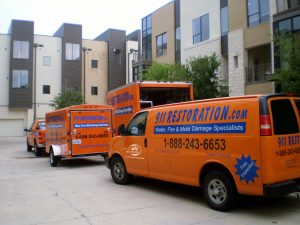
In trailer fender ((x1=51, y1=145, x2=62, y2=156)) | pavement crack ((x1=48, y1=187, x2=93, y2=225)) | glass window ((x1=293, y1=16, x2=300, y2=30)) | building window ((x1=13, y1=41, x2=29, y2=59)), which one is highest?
building window ((x1=13, y1=41, x2=29, y2=59))

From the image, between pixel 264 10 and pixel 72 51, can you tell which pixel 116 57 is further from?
pixel 264 10

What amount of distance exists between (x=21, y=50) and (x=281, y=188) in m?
44.6

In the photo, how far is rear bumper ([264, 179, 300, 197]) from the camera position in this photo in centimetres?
628

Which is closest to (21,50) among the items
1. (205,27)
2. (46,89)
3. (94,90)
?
(46,89)

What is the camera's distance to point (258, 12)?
23.0 m

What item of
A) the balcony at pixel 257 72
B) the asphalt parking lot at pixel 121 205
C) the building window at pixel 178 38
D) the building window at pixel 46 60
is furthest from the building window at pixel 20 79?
the asphalt parking lot at pixel 121 205

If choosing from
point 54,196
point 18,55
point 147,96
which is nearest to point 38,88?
point 18,55

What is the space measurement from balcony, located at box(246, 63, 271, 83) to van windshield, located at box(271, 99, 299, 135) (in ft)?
55.0

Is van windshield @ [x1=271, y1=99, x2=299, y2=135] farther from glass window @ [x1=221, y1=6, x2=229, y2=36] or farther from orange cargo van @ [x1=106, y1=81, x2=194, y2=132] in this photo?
glass window @ [x1=221, y1=6, x2=229, y2=36]

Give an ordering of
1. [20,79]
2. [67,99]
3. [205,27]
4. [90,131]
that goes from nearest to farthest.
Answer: [90,131] → [205,27] → [67,99] → [20,79]

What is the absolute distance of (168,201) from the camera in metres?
8.10

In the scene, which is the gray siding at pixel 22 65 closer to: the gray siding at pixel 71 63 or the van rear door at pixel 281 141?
the gray siding at pixel 71 63

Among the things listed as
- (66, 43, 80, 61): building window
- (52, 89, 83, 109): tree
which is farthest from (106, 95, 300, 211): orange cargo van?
(66, 43, 80, 61): building window

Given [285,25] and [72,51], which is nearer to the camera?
[285,25]
